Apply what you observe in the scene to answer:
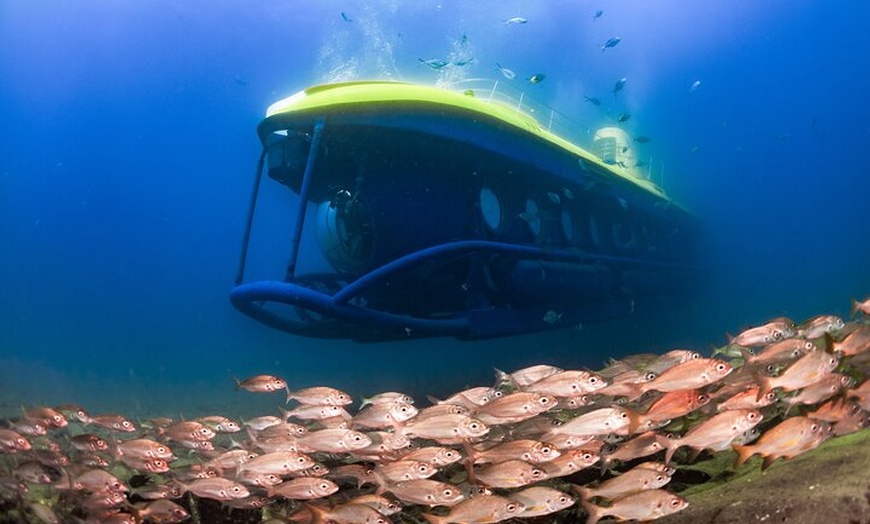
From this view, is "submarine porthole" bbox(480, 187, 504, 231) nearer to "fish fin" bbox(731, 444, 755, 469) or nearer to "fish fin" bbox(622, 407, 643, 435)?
"fish fin" bbox(622, 407, 643, 435)

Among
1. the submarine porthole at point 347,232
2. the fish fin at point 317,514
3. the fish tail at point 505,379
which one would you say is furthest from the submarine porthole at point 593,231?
the fish fin at point 317,514

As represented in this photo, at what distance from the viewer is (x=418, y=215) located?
34.1 feet

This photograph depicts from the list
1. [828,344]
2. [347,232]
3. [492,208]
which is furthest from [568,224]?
[828,344]

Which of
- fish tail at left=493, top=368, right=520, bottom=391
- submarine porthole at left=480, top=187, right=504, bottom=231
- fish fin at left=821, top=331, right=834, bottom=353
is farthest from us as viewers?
submarine porthole at left=480, top=187, right=504, bottom=231

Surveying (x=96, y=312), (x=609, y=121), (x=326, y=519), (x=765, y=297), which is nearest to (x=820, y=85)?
(x=765, y=297)

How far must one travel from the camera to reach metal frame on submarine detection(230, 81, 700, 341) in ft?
30.5

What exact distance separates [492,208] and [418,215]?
6.80ft

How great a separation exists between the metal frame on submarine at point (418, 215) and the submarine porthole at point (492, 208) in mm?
32

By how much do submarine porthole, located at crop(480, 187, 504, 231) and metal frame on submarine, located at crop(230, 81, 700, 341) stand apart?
0.03 meters

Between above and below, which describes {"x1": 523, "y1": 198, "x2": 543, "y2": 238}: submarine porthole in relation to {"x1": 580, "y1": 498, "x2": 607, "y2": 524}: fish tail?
above

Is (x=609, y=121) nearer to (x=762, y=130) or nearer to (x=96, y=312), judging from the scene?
(x=762, y=130)

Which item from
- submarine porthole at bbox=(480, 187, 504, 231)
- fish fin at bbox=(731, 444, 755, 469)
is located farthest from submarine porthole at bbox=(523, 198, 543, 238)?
fish fin at bbox=(731, 444, 755, 469)

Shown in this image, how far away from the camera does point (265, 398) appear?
86.8ft

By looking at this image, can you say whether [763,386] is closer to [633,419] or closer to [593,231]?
[633,419]
